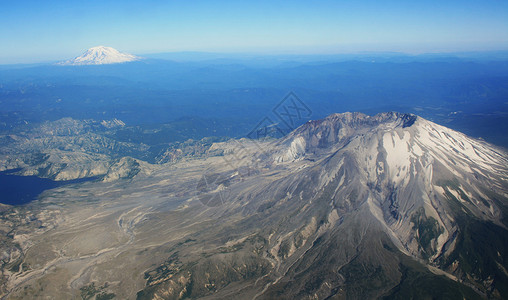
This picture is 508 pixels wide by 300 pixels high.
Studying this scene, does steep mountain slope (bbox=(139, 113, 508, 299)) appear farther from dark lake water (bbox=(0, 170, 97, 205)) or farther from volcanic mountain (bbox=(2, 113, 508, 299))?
dark lake water (bbox=(0, 170, 97, 205))

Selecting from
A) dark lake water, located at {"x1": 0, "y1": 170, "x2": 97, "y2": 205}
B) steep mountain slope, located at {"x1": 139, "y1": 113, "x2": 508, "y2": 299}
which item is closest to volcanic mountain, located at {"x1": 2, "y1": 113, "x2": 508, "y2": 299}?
steep mountain slope, located at {"x1": 139, "y1": 113, "x2": 508, "y2": 299}

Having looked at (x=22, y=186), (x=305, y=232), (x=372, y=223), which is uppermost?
(x=372, y=223)

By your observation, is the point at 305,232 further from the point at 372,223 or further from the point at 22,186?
the point at 22,186

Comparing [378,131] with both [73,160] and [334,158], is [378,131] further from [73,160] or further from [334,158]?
[73,160]

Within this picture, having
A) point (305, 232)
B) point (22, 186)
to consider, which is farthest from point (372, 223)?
point (22, 186)

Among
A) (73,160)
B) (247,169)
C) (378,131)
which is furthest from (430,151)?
(73,160)

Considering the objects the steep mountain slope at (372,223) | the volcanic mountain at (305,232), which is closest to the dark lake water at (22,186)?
the volcanic mountain at (305,232)

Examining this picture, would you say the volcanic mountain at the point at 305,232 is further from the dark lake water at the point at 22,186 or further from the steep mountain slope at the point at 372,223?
the dark lake water at the point at 22,186
